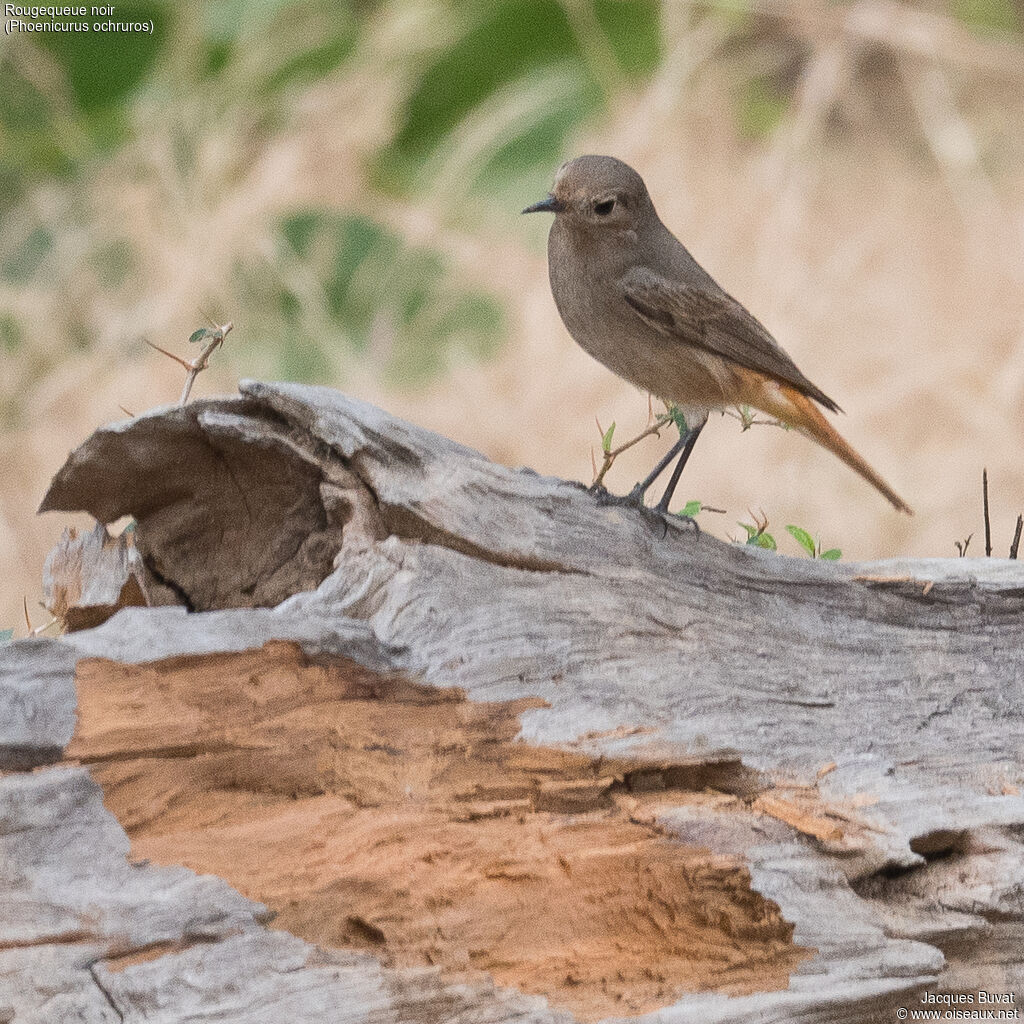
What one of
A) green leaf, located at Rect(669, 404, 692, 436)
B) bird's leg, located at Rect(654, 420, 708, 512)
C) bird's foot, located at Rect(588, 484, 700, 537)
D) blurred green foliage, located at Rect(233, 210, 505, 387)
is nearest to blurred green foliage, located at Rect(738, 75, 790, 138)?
blurred green foliage, located at Rect(233, 210, 505, 387)

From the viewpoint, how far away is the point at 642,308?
366 cm

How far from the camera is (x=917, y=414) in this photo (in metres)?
7.50

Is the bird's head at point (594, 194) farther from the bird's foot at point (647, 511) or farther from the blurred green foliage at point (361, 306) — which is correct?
the blurred green foliage at point (361, 306)

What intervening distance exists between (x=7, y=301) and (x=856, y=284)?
17.1ft

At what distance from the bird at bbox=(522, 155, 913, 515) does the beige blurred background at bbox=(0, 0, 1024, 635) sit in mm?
3051

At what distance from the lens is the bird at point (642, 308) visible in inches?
143

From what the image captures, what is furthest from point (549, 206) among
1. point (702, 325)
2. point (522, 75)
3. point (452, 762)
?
point (522, 75)

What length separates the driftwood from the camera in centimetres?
236

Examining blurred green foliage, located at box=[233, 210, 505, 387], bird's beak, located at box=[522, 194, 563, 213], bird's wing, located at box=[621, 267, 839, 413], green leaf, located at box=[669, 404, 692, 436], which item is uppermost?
blurred green foliage, located at box=[233, 210, 505, 387]

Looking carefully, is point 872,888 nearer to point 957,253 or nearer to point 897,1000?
point 897,1000

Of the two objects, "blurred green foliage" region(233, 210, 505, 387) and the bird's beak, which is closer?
the bird's beak

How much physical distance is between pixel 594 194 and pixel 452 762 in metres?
1.74

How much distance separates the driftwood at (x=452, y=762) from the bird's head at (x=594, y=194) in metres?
0.89

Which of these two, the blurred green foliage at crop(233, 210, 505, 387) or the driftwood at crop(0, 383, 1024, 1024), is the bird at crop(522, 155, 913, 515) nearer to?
the driftwood at crop(0, 383, 1024, 1024)
